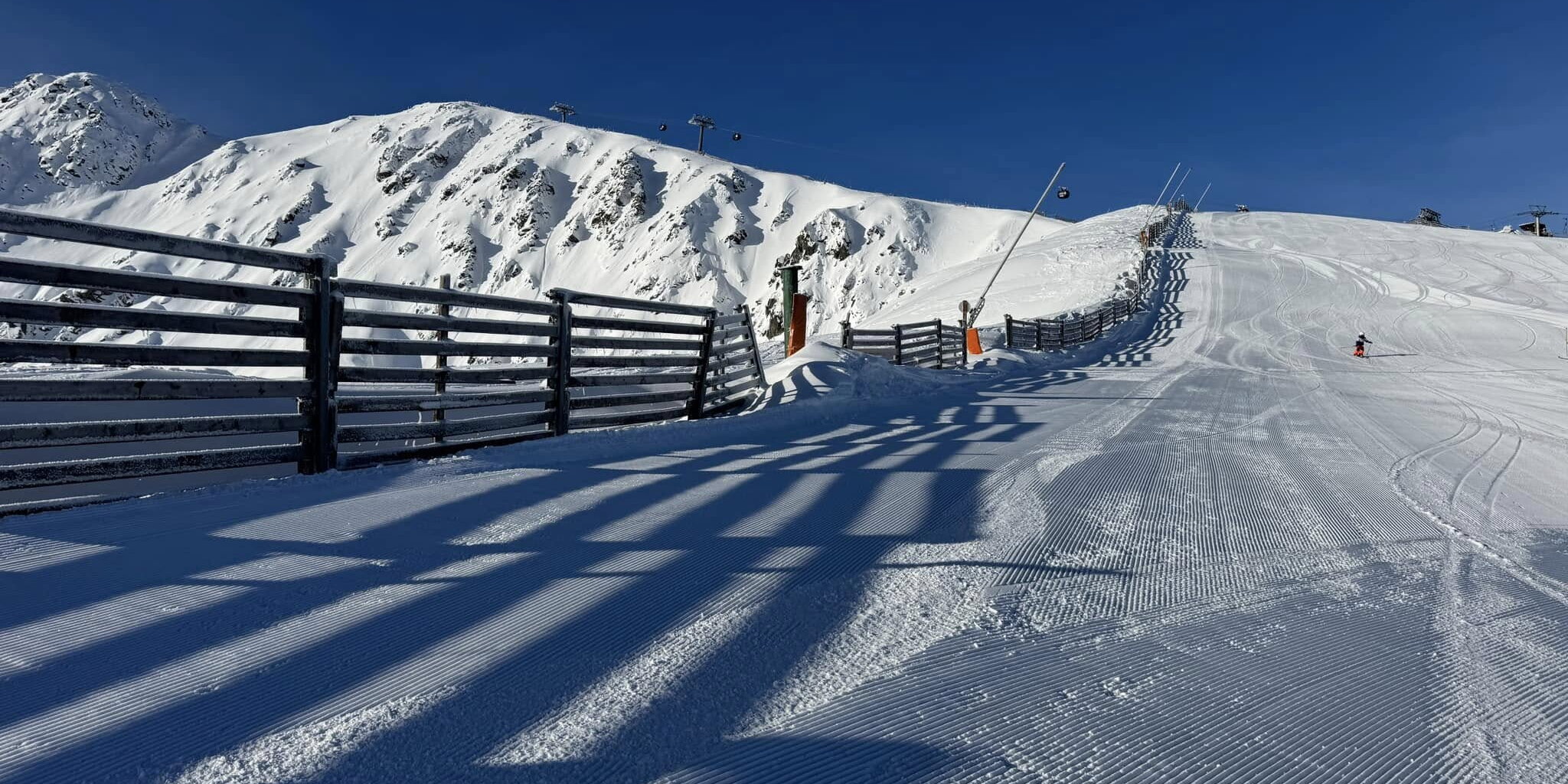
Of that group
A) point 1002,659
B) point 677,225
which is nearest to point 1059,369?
point 1002,659

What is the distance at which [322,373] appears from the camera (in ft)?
15.9

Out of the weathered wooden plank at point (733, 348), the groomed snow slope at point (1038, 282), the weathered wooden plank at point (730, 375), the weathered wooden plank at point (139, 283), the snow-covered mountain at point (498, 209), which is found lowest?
the weathered wooden plank at point (730, 375)

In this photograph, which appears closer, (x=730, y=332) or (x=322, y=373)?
(x=322, y=373)

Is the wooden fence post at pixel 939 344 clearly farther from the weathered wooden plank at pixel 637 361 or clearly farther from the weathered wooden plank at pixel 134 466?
the weathered wooden plank at pixel 134 466

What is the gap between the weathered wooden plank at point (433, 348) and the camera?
511 centimetres

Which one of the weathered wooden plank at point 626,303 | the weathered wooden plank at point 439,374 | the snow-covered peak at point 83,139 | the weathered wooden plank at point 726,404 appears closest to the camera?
the weathered wooden plank at point 439,374

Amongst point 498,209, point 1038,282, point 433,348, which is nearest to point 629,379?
point 433,348

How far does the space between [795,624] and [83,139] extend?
20052 centimetres

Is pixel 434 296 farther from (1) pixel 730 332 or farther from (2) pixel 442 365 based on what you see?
(1) pixel 730 332

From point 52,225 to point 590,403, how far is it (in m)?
3.88

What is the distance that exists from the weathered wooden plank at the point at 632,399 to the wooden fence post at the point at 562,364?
0.22 metres

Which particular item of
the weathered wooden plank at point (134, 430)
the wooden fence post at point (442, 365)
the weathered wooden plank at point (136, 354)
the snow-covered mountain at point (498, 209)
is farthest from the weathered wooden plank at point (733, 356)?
the snow-covered mountain at point (498, 209)

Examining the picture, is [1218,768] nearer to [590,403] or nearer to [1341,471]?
[1341,471]

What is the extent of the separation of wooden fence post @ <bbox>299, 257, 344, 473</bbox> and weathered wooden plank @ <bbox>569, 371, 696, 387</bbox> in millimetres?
2185
